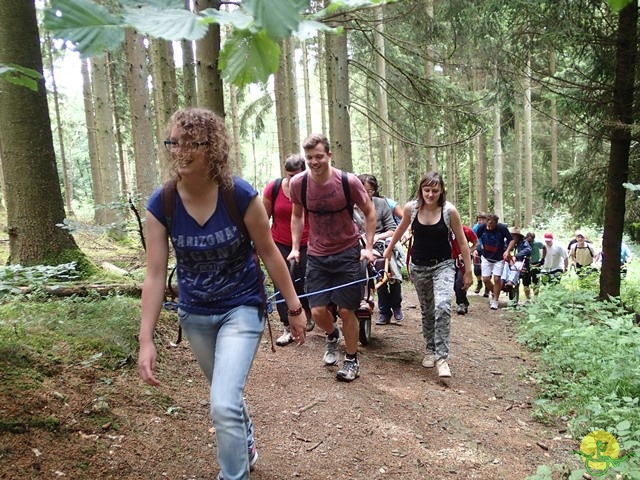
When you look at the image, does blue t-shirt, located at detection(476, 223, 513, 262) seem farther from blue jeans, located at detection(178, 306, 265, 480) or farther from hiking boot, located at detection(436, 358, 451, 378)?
blue jeans, located at detection(178, 306, 265, 480)

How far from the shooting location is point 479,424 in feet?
13.5

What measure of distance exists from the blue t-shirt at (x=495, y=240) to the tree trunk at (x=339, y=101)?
3.58m

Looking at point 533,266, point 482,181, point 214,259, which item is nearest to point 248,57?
point 214,259

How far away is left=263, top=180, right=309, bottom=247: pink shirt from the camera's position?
5.59 m

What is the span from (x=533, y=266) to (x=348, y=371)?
7.90m

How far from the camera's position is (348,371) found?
4.66 meters

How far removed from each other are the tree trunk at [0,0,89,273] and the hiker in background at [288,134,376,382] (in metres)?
2.69

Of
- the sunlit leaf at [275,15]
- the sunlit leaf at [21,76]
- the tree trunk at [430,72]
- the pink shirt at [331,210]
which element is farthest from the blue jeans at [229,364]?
the tree trunk at [430,72]

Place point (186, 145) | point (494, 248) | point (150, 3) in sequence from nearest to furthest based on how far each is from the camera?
point (150, 3), point (186, 145), point (494, 248)

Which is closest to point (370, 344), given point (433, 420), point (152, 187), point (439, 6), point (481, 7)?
point (433, 420)

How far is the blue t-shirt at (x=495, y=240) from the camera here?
1023 centimetres

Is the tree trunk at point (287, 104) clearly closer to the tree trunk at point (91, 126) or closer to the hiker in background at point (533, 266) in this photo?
the tree trunk at point (91, 126)

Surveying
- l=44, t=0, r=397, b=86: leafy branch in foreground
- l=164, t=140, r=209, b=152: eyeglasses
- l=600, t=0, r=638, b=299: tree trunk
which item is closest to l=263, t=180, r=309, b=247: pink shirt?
l=164, t=140, r=209, b=152: eyeglasses

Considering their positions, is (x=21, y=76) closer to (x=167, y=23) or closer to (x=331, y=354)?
(x=167, y=23)
